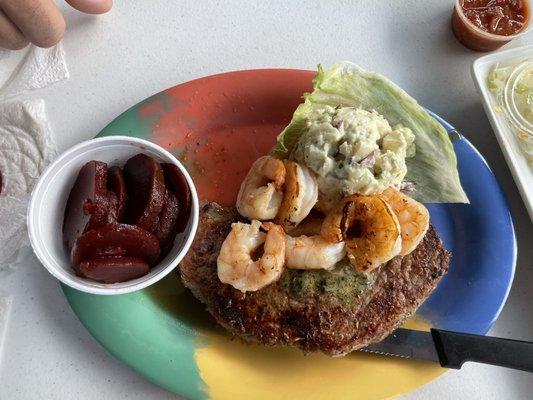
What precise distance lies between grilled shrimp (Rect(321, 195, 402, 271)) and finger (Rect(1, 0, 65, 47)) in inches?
46.6

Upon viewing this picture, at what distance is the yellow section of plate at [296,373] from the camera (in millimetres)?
1595

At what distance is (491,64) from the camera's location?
6.75 ft

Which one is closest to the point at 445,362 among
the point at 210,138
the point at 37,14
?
the point at 210,138

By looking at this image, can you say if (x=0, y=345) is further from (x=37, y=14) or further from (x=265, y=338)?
(x=37, y=14)

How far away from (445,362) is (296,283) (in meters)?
0.49

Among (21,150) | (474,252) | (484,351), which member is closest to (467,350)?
(484,351)

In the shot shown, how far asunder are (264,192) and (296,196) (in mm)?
95

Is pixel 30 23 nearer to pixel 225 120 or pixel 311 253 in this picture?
pixel 225 120

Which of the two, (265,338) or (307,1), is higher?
(307,1)

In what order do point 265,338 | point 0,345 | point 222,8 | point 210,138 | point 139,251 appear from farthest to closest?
point 222,8 → point 210,138 → point 0,345 → point 265,338 → point 139,251

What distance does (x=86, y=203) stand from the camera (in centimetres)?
140

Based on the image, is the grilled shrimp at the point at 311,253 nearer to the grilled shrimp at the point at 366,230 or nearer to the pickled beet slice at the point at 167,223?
the grilled shrimp at the point at 366,230

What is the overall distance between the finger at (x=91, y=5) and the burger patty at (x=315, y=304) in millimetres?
1024

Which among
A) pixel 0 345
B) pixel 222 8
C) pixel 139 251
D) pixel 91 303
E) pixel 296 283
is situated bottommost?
pixel 0 345
